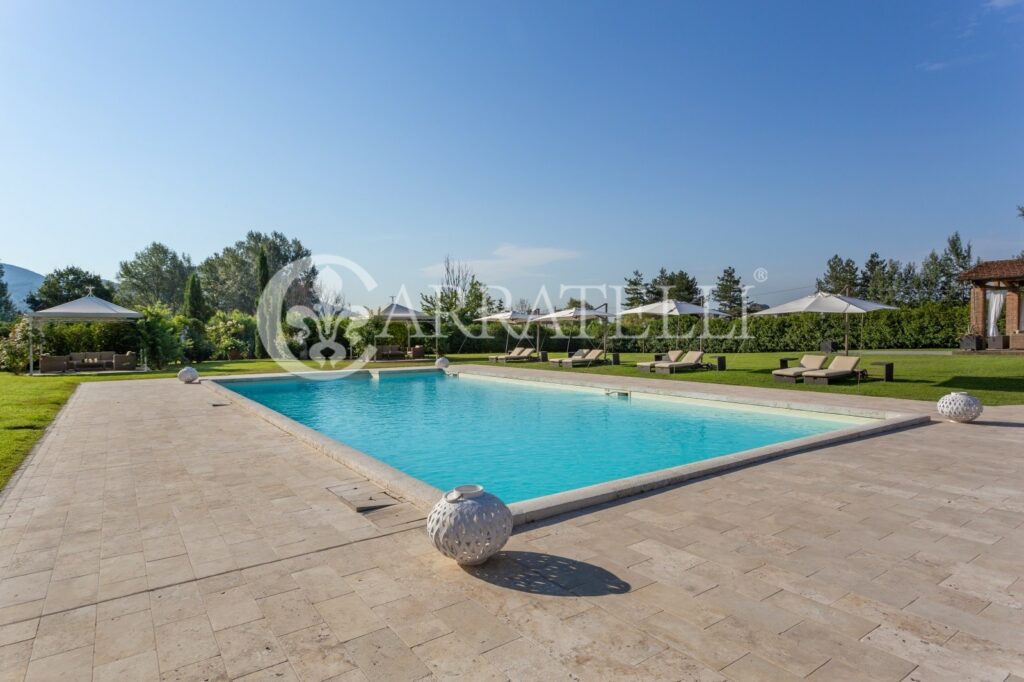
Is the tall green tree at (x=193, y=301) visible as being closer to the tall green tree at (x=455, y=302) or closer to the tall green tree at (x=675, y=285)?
the tall green tree at (x=455, y=302)

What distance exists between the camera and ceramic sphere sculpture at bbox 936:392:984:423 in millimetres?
7539

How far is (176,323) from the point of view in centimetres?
2272

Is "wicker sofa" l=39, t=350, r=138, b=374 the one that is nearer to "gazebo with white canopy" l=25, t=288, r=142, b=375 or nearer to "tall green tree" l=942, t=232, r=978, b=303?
"gazebo with white canopy" l=25, t=288, r=142, b=375

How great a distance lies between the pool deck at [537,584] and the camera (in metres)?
2.29

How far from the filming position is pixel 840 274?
55875mm

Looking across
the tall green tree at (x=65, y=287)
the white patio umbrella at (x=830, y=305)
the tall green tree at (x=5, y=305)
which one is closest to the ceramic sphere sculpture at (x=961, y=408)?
the white patio umbrella at (x=830, y=305)

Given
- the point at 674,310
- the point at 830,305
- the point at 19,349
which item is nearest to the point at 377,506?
the point at 830,305

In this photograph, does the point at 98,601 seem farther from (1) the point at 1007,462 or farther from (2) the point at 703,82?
(2) the point at 703,82

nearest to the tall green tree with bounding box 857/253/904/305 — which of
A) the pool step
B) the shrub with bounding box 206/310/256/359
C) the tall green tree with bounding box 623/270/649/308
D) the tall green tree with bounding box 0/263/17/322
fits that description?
the tall green tree with bounding box 623/270/649/308

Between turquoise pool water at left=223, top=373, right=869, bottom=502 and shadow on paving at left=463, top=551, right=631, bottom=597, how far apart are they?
2927mm

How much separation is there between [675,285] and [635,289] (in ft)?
20.8

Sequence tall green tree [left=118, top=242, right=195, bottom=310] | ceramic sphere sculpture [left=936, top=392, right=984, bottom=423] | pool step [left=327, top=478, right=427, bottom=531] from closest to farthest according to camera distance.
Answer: pool step [left=327, top=478, right=427, bottom=531] → ceramic sphere sculpture [left=936, top=392, right=984, bottom=423] → tall green tree [left=118, top=242, right=195, bottom=310]

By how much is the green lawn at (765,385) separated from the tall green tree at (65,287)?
3761cm

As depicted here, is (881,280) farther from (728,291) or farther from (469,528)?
(469,528)
